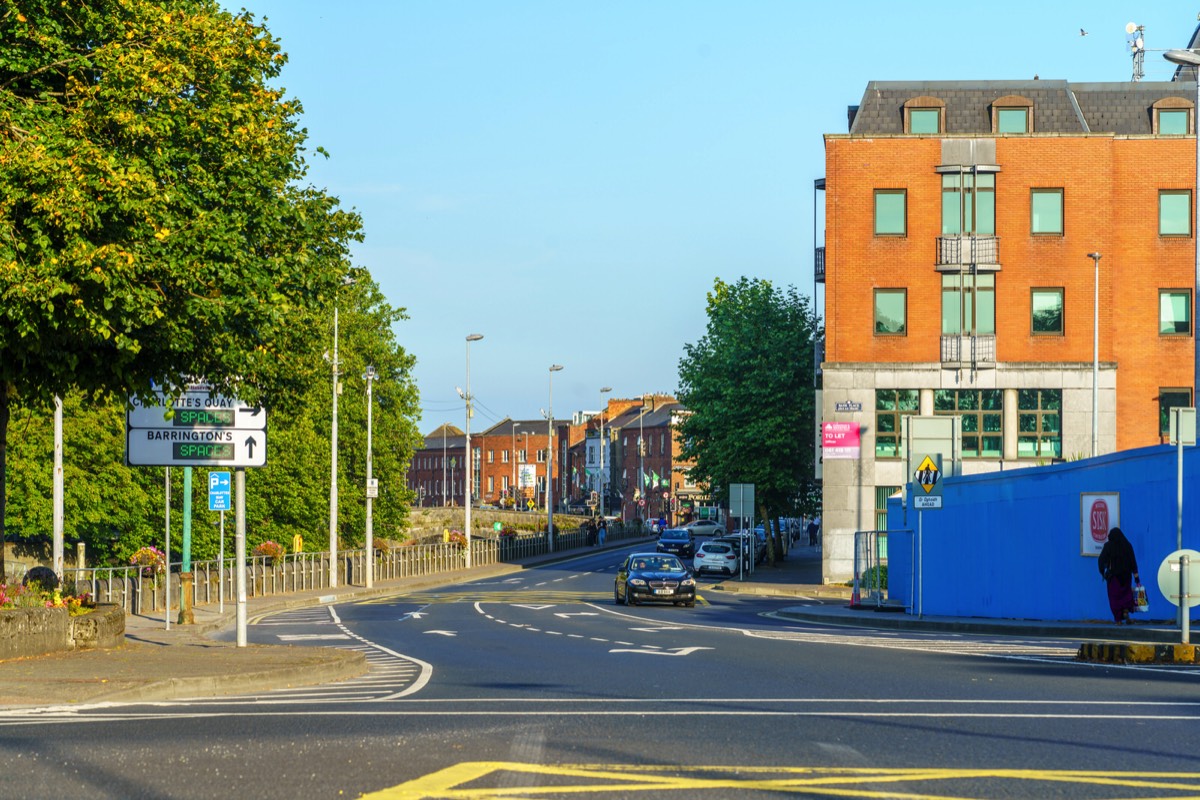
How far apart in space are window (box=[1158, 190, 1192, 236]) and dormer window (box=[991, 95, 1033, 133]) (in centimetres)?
552

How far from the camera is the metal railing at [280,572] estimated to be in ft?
127

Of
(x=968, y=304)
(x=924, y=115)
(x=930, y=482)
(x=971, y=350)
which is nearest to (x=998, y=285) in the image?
(x=968, y=304)

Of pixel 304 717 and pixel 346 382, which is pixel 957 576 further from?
pixel 346 382

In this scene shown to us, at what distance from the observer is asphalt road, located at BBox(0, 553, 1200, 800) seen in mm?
8969

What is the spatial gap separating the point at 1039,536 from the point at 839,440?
1020 inches

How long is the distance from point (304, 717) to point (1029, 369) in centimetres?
4794

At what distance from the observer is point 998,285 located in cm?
5762

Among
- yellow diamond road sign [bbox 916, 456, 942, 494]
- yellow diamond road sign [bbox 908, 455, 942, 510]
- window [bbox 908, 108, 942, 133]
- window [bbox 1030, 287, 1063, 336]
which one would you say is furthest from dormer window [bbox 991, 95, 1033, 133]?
yellow diamond road sign [bbox 916, 456, 942, 494]

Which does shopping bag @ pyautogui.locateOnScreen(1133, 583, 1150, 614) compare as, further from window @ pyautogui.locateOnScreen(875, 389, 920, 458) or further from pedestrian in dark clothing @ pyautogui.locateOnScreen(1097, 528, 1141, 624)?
window @ pyautogui.locateOnScreen(875, 389, 920, 458)

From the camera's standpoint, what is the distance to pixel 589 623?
32.6 metres

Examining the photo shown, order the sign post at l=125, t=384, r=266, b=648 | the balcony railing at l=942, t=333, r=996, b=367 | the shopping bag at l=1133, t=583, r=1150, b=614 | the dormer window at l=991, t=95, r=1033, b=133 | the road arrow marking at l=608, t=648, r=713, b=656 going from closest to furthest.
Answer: the sign post at l=125, t=384, r=266, b=648, the road arrow marking at l=608, t=648, r=713, b=656, the shopping bag at l=1133, t=583, r=1150, b=614, the balcony railing at l=942, t=333, r=996, b=367, the dormer window at l=991, t=95, r=1033, b=133

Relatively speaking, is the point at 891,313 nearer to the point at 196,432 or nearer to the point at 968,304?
the point at 968,304

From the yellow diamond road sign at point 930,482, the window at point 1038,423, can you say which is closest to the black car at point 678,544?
the window at point 1038,423

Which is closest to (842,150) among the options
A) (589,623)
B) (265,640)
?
(589,623)
